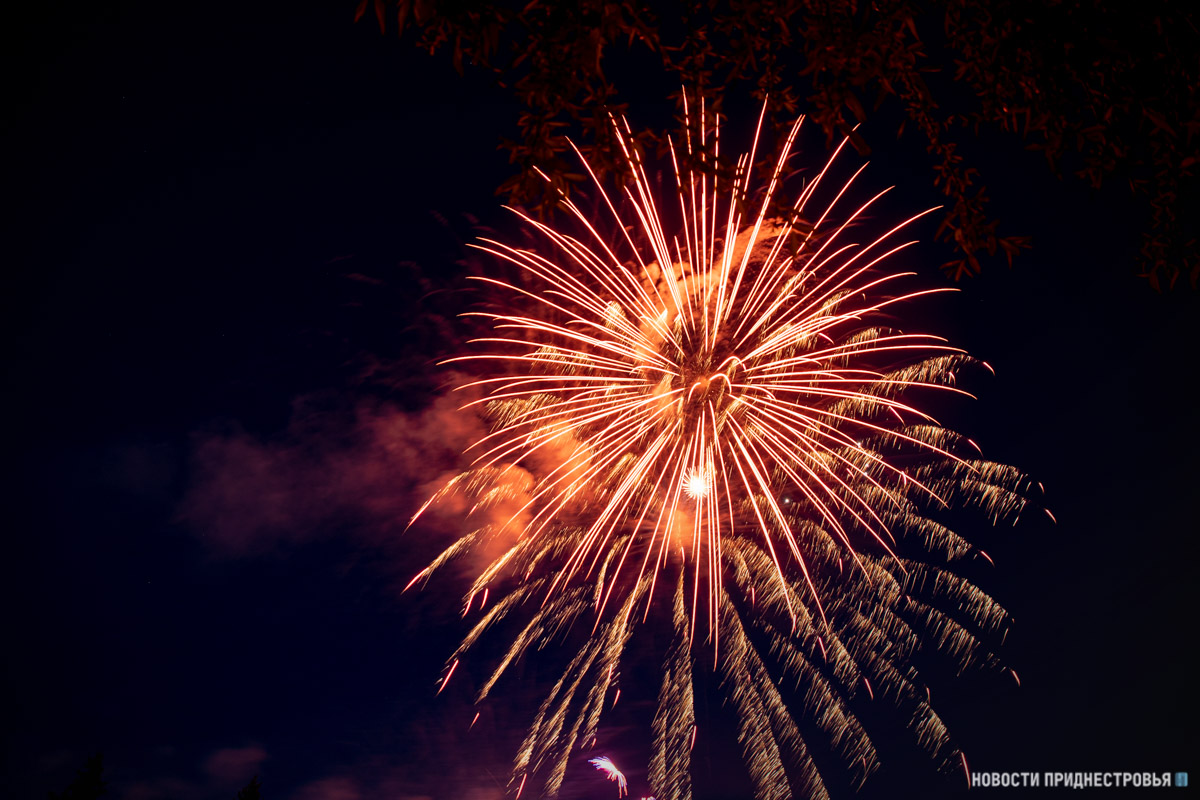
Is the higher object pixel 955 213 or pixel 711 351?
pixel 711 351

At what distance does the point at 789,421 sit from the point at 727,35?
319 inches

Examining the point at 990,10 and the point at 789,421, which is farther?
the point at 789,421

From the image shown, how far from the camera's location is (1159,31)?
5.22 m

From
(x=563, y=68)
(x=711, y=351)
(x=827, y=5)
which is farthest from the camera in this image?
(x=711, y=351)

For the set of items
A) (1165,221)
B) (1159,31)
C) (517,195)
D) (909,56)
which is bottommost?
(1165,221)

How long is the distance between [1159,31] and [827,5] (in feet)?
7.23

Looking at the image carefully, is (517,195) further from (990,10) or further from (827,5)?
(990,10)

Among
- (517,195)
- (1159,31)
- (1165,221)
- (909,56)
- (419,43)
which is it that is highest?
(419,43)

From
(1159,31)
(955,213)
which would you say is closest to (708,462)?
(955,213)

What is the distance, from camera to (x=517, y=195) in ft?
17.0

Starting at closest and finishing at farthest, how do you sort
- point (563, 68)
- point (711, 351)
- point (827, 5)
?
point (563, 68)
point (827, 5)
point (711, 351)

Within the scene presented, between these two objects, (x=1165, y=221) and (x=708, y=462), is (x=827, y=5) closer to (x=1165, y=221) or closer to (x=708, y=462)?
(x=1165, y=221)

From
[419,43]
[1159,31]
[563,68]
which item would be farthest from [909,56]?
[419,43]

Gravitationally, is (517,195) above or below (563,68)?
below
